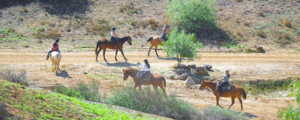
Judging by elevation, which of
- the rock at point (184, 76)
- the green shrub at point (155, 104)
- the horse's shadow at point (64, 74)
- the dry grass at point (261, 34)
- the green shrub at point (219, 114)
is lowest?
the green shrub at point (219, 114)

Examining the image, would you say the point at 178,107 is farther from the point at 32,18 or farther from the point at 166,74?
the point at 32,18

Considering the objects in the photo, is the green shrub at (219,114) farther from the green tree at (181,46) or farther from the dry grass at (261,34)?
the dry grass at (261,34)

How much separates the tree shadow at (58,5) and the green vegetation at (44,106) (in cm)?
3150

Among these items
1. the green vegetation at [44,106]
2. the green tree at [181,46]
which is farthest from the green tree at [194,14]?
the green vegetation at [44,106]

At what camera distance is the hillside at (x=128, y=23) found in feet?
117

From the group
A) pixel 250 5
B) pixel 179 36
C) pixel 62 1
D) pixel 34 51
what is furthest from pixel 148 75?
pixel 250 5

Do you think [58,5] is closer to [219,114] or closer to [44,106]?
[219,114]

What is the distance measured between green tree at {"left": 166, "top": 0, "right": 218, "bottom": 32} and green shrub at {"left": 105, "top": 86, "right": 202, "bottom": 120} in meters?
24.0

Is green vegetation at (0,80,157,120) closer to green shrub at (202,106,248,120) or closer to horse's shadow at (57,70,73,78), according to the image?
green shrub at (202,106,248,120)

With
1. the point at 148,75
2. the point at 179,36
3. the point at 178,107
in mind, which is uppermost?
the point at 179,36

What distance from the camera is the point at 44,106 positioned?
10.7m

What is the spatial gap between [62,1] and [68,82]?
26.4 m

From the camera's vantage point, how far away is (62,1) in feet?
147

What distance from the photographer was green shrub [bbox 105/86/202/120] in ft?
51.0
